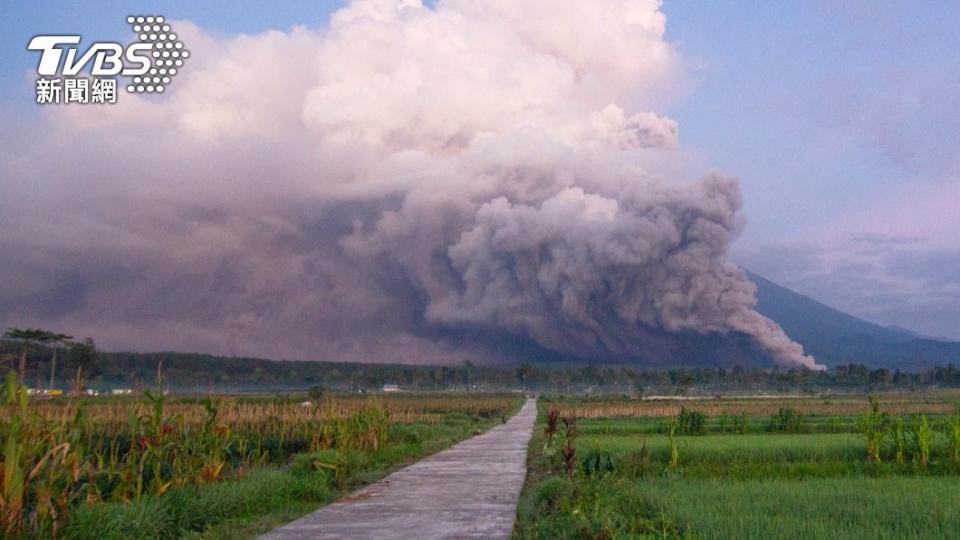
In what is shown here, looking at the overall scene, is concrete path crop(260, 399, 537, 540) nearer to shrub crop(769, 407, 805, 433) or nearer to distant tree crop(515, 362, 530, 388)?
shrub crop(769, 407, 805, 433)

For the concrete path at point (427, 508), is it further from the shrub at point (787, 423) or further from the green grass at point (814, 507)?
the shrub at point (787, 423)

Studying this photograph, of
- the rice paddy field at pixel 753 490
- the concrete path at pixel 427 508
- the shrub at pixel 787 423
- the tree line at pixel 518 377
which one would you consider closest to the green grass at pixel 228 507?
the concrete path at pixel 427 508

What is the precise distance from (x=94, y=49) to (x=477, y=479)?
12.3 m

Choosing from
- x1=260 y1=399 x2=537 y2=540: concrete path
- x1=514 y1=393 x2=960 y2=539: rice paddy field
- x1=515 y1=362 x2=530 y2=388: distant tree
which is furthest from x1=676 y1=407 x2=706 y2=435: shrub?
x1=515 y1=362 x2=530 y2=388: distant tree

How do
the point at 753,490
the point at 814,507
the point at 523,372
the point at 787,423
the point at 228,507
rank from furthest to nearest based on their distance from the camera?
the point at 523,372
the point at 787,423
the point at 753,490
the point at 228,507
the point at 814,507

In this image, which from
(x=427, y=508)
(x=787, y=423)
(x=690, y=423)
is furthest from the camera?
(x=787, y=423)

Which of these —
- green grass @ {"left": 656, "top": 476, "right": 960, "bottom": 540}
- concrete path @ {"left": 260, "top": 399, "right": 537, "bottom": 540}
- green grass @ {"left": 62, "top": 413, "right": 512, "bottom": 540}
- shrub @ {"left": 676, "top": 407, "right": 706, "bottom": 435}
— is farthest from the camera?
shrub @ {"left": 676, "top": 407, "right": 706, "bottom": 435}

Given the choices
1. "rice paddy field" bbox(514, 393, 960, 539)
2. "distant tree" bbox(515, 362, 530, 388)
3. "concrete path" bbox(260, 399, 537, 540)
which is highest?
"distant tree" bbox(515, 362, 530, 388)

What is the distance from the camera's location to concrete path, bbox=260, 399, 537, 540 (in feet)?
31.7

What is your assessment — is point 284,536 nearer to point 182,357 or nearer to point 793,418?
point 793,418

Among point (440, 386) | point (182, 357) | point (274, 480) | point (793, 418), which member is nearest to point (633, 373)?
point (440, 386)

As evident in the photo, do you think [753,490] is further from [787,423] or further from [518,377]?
[518,377]

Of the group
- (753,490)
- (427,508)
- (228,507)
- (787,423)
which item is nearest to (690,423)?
(787,423)

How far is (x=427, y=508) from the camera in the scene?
1168cm
